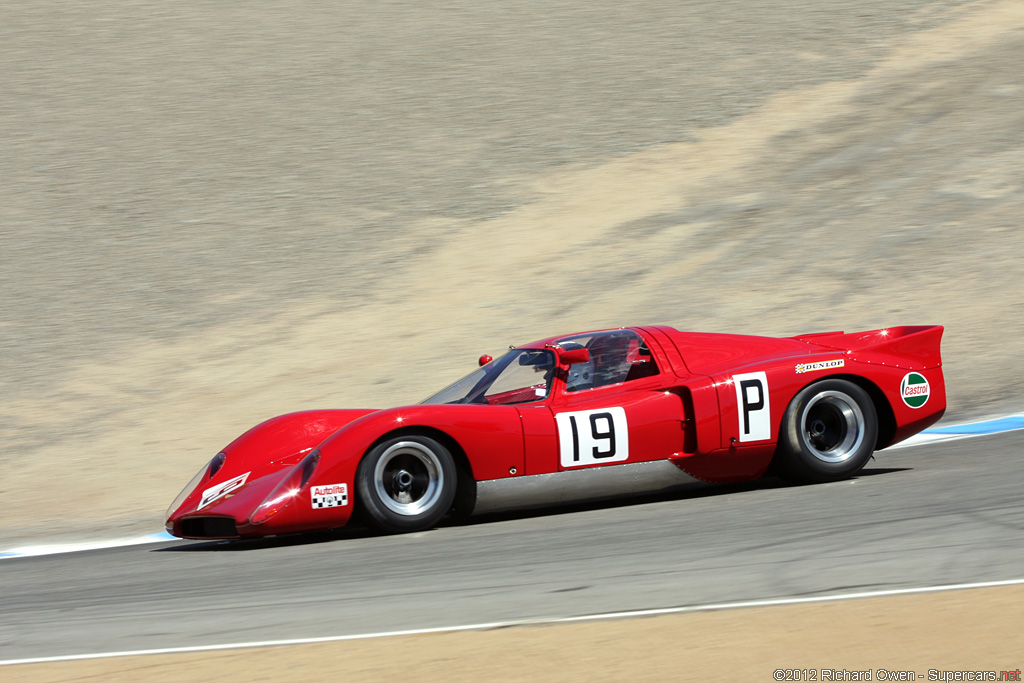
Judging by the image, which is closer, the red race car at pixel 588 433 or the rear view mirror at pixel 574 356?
the red race car at pixel 588 433

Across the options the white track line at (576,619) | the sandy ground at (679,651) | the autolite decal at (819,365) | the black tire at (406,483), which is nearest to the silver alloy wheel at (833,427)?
the autolite decal at (819,365)

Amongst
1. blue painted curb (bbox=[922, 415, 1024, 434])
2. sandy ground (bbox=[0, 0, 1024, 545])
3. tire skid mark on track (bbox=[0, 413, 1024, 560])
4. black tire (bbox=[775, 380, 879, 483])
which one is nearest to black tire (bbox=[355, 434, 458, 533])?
tire skid mark on track (bbox=[0, 413, 1024, 560])

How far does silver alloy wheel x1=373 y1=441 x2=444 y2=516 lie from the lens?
22.3 ft

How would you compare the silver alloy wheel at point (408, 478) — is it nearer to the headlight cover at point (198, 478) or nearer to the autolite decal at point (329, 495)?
the autolite decal at point (329, 495)

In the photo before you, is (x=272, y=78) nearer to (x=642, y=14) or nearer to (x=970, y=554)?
(x=642, y=14)

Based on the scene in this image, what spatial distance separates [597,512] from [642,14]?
24491 millimetres

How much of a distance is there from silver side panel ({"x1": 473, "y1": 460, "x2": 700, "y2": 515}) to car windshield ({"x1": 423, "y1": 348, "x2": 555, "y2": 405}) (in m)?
0.54

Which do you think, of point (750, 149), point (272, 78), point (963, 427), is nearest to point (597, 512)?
point (963, 427)

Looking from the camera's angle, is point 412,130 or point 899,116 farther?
point 412,130

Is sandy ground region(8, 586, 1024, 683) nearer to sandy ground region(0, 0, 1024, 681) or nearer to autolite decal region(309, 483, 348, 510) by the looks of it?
sandy ground region(0, 0, 1024, 681)

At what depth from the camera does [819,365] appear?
24.2 feet

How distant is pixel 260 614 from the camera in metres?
5.20

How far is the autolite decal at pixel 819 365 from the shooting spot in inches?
290

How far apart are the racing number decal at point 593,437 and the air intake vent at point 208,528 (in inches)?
76.4
